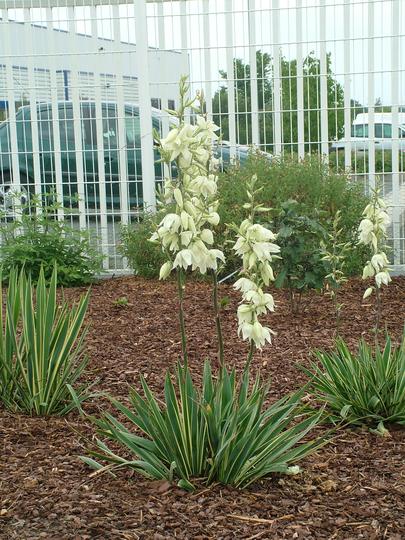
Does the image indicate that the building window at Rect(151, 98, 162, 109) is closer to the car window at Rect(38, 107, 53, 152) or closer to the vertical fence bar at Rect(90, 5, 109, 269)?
the vertical fence bar at Rect(90, 5, 109, 269)

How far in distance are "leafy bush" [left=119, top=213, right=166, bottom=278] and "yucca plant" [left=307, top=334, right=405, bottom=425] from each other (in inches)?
167

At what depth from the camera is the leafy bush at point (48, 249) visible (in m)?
8.84

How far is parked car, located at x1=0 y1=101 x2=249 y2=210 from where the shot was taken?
967 centimetres

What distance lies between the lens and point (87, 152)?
9.88 metres

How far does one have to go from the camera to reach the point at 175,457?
3725mm

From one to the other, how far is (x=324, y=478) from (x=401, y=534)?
0.55 metres

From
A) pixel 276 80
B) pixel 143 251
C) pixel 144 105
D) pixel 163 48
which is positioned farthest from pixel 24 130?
pixel 276 80

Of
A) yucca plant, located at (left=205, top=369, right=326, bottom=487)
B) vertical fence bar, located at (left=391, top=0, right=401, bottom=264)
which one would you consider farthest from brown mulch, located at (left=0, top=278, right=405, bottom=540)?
vertical fence bar, located at (left=391, top=0, right=401, bottom=264)

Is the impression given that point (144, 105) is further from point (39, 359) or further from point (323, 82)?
point (39, 359)

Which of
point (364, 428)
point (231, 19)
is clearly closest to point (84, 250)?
point (231, 19)

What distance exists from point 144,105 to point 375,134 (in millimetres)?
2309

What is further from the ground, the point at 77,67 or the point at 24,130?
the point at 77,67

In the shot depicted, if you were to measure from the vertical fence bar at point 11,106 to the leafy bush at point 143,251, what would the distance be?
1.49 metres

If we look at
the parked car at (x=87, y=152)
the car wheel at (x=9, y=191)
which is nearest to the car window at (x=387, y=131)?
the parked car at (x=87, y=152)
